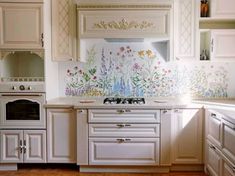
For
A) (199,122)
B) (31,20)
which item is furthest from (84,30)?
(199,122)

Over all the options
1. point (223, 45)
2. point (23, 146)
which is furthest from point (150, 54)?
point (23, 146)

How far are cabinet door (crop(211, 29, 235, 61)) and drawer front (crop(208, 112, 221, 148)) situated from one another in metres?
0.81

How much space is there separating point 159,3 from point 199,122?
1.48m

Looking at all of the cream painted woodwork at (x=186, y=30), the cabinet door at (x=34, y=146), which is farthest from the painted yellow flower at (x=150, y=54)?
the cabinet door at (x=34, y=146)

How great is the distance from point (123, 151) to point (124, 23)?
152 centimetres

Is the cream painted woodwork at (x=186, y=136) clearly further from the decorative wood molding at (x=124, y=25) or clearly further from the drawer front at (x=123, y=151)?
the decorative wood molding at (x=124, y=25)

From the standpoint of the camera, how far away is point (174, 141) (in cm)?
359

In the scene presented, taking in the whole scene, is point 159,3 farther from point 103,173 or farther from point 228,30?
point 103,173

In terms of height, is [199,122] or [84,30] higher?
[84,30]

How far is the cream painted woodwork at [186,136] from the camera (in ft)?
11.8

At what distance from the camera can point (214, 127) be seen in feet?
10.4

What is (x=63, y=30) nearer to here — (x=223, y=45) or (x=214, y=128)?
(x=223, y=45)

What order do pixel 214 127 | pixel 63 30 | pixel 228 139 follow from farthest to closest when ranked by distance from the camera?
pixel 63 30 < pixel 214 127 < pixel 228 139

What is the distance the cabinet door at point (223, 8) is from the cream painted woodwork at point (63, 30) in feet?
5.55
